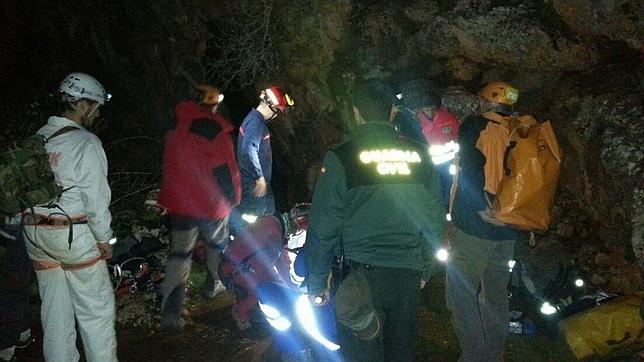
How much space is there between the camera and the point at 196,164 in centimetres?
530

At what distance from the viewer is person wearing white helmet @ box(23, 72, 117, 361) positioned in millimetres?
3746

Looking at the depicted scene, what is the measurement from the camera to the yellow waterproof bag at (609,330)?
4.50 meters

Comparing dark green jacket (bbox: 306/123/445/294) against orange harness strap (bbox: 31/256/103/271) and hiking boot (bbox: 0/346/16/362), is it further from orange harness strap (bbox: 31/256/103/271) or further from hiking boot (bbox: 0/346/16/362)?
hiking boot (bbox: 0/346/16/362)

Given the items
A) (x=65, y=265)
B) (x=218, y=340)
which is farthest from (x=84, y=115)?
(x=218, y=340)

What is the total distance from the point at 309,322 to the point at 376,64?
18.3 ft

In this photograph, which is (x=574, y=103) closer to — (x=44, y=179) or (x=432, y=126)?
(x=432, y=126)

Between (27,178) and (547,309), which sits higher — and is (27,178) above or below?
above

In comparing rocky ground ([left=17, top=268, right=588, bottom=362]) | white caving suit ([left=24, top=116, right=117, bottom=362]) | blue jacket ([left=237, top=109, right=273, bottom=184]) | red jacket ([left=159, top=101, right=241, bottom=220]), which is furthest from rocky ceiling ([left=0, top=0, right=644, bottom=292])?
white caving suit ([left=24, top=116, right=117, bottom=362])

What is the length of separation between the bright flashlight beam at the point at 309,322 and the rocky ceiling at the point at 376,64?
250cm

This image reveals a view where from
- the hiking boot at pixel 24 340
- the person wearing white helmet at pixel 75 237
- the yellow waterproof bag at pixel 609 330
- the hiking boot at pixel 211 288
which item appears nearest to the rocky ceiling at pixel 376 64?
the yellow waterproof bag at pixel 609 330

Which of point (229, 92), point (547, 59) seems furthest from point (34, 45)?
point (547, 59)

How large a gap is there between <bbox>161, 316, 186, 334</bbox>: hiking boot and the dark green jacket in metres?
2.83

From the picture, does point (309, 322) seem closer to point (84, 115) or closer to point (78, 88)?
point (84, 115)

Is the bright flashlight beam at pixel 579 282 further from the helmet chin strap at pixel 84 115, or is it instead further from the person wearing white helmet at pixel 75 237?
the helmet chin strap at pixel 84 115
